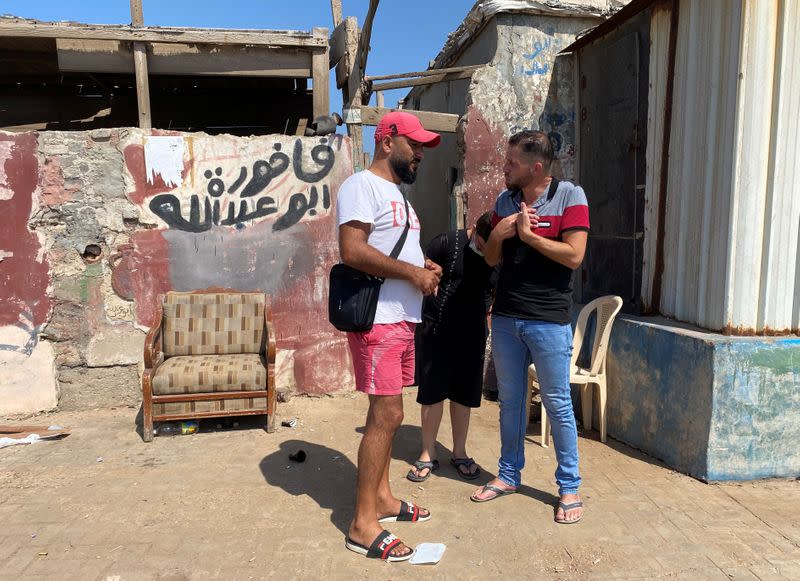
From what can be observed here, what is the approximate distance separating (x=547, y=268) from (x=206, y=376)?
2793mm

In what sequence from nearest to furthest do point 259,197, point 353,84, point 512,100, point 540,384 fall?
point 540,384, point 259,197, point 512,100, point 353,84

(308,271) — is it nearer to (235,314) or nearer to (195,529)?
(235,314)

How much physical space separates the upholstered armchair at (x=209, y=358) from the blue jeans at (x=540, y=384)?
80.6 inches

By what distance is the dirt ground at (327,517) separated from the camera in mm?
2760

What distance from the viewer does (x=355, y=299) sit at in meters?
2.72

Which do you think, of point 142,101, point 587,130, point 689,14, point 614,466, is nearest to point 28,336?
point 142,101

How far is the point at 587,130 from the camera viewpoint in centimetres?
548

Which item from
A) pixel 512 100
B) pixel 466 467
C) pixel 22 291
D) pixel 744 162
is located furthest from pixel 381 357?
pixel 22 291

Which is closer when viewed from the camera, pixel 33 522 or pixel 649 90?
pixel 33 522

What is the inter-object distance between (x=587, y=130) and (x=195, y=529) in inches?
181

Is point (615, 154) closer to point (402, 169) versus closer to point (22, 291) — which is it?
point (402, 169)

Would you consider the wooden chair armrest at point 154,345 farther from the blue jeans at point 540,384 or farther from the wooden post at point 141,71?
the blue jeans at point 540,384

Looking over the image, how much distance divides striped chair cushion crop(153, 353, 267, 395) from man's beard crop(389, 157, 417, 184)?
2.42m

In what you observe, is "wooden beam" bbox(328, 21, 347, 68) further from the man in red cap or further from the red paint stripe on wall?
the man in red cap
